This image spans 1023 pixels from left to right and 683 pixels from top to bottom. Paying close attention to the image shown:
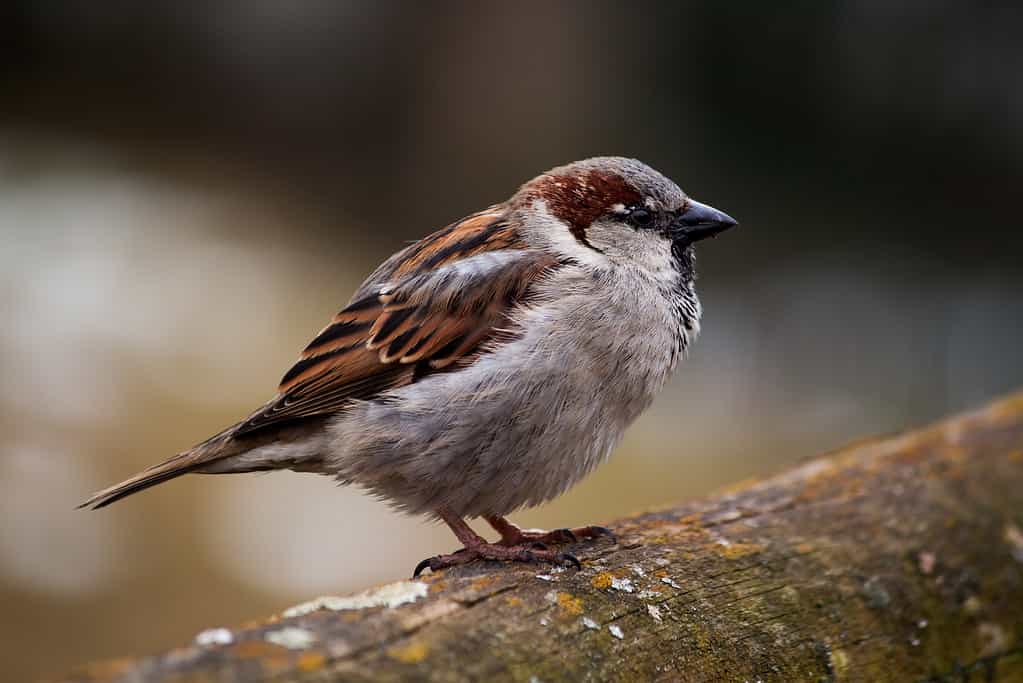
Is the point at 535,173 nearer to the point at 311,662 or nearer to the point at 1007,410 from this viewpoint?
the point at 1007,410

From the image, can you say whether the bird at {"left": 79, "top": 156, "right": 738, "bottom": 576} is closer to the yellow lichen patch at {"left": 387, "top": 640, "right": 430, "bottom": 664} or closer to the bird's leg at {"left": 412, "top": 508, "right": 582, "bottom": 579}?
the bird's leg at {"left": 412, "top": 508, "right": 582, "bottom": 579}

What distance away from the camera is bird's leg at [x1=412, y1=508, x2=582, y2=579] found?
203cm

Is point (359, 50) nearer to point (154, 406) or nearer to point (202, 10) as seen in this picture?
point (202, 10)

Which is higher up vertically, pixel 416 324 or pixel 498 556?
pixel 416 324

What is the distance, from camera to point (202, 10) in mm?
8305

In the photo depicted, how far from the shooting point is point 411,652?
4.62ft

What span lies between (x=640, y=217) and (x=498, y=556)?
0.93 metres

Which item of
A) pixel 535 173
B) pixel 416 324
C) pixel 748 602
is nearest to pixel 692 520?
pixel 748 602

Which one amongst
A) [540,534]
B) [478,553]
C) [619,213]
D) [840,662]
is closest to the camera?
[840,662]

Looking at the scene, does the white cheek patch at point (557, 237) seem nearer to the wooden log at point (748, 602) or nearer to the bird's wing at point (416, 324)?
the bird's wing at point (416, 324)

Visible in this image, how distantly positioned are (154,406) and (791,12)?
5307 mm

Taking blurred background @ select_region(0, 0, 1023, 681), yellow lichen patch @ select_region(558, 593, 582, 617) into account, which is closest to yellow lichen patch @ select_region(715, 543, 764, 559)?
yellow lichen patch @ select_region(558, 593, 582, 617)

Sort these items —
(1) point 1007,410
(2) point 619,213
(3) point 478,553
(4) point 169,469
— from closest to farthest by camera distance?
(3) point 478,553, (4) point 169,469, (2) point 619,213, (1) point 1007,410

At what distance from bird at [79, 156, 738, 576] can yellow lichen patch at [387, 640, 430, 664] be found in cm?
67
